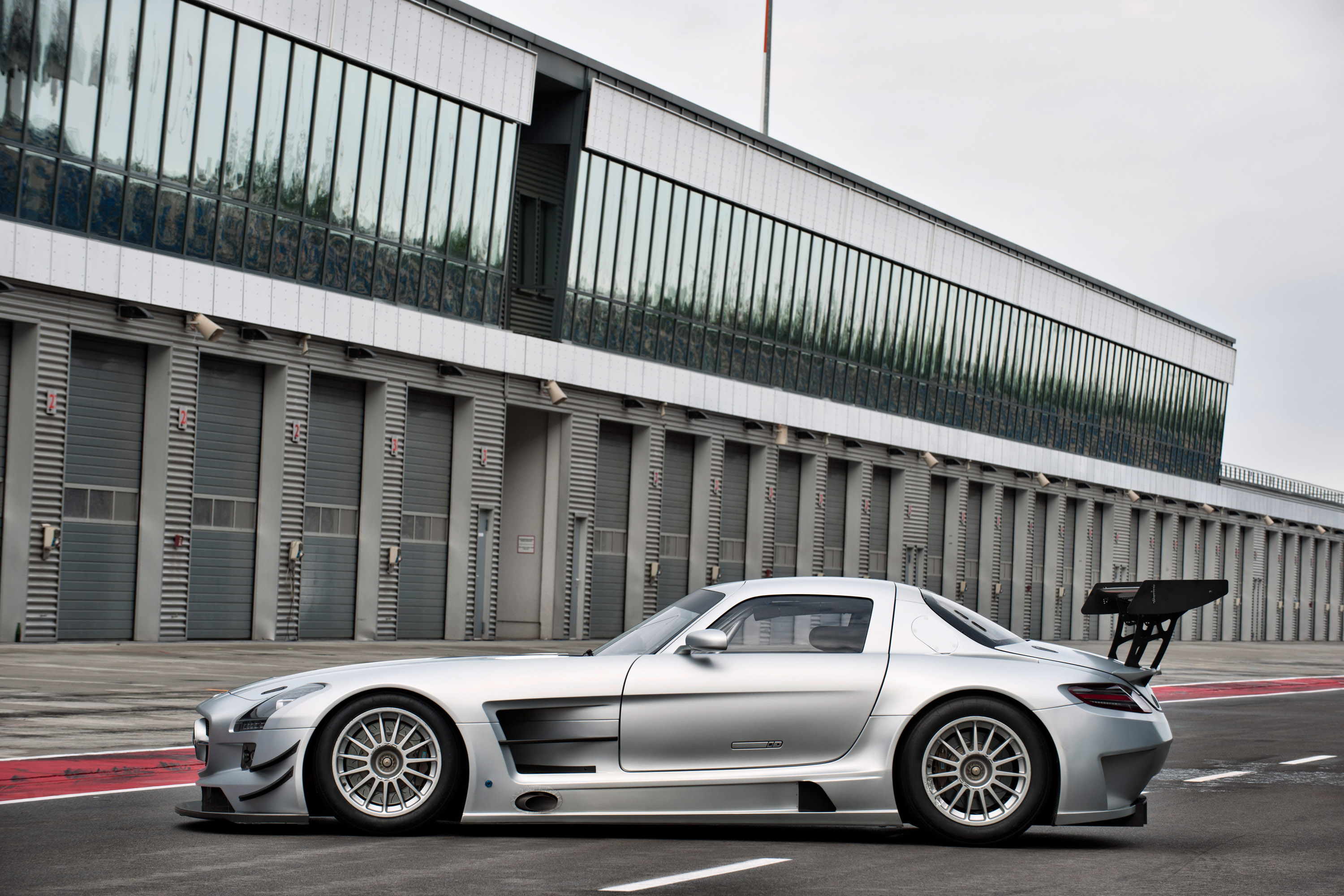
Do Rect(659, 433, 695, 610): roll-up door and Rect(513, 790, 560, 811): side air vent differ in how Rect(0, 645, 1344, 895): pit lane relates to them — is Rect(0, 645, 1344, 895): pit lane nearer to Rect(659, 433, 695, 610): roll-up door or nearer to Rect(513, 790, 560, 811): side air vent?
Rect(513, 790, 560, 811): side air vent

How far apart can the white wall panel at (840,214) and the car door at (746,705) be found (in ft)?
89.3

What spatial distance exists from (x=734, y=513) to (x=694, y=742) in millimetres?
31782

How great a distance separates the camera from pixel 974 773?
777 cm

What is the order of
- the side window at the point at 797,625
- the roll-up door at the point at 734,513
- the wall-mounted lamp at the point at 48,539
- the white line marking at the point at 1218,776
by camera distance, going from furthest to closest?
the roll-up door at the point at 734,513
the wall-mounted lamp at the point at 48,539
the white line marking at the point at 1218,776
the side window at the point at 797,625

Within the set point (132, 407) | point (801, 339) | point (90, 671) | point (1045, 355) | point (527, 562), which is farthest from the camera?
point (1045, 355)

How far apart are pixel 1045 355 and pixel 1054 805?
47.8 m

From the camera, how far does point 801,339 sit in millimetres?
42031

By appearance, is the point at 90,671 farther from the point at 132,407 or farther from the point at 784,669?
the point at 784,669

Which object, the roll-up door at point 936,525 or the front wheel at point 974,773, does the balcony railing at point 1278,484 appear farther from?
the front wheel at point 974,773

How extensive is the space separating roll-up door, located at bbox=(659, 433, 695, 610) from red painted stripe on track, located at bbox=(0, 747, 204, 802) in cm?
2614

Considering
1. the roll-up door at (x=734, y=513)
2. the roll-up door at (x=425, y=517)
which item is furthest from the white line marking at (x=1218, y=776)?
the roll-up door at (x=734, y=513)

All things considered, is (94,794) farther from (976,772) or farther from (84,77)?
(84,77)

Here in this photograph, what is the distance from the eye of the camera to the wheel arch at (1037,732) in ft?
25.4

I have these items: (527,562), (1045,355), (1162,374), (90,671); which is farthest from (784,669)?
(1162,374)
